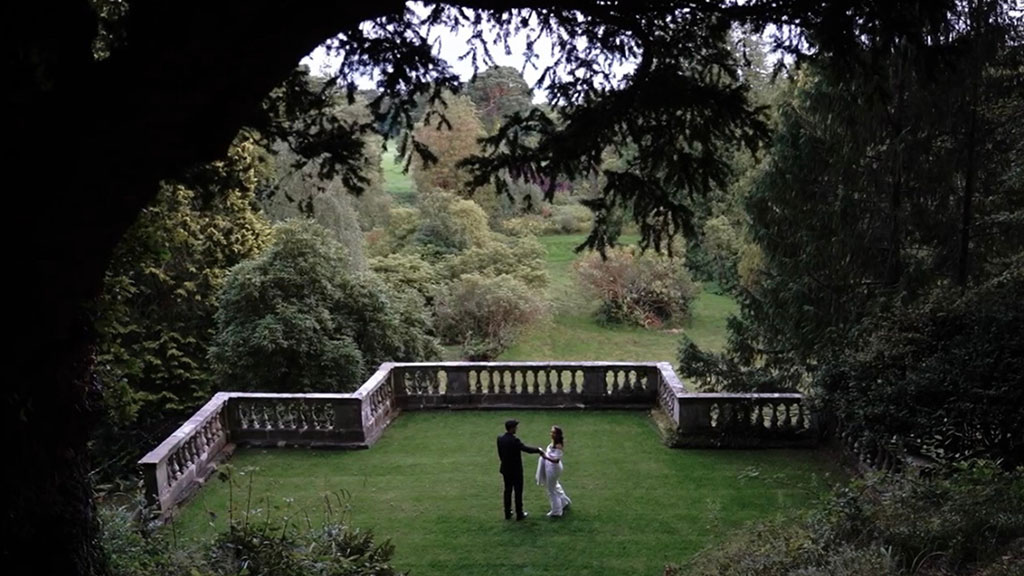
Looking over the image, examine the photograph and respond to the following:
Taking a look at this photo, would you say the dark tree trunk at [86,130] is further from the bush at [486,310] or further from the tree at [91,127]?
the bush at [486,310]

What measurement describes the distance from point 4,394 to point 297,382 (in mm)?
11336

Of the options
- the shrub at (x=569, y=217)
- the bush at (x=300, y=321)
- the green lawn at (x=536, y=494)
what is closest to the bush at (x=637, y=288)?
the shrub at (x=569, y=217)

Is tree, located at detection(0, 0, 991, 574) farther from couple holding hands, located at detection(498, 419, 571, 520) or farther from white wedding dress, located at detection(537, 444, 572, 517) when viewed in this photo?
white wedding dress, located at detection(537, 444, 572, 517)

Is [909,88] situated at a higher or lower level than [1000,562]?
higher

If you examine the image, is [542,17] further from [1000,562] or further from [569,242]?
[569,242]

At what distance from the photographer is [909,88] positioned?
13.1m

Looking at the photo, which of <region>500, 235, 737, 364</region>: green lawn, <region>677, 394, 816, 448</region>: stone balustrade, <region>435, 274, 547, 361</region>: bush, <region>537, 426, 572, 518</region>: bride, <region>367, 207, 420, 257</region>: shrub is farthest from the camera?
<region>367, 207, 420, 257</region>: shrub

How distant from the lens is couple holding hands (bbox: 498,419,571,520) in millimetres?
9555

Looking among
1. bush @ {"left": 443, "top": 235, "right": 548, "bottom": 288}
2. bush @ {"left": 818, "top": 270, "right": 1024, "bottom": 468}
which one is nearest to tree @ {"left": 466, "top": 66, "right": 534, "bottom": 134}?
bush @ {"left": 443, "top": 235, "right": 548, "bottom": 288}

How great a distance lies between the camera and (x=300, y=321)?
569 inches

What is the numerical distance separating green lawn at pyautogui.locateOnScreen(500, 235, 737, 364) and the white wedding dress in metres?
16.7

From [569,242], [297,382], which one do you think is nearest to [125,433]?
[297,382]

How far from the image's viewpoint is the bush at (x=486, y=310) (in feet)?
80.4

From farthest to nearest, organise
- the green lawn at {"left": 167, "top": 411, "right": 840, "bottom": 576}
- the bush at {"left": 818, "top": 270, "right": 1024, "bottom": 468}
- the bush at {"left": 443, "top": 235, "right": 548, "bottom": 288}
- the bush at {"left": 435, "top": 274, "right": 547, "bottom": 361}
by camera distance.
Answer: the bush at {"left": 443, "top": 235, "right": 548, "bottom": 288}, the bush at {"left": 435, "top": 274, "right": 547, "bottom": 361}, the green lawn at {"left": 167, "top": 411, "right": 840, "bottom": 576}, the bush at {"left": 818, "top": 270, "right": 1024, "bottom": 468}
